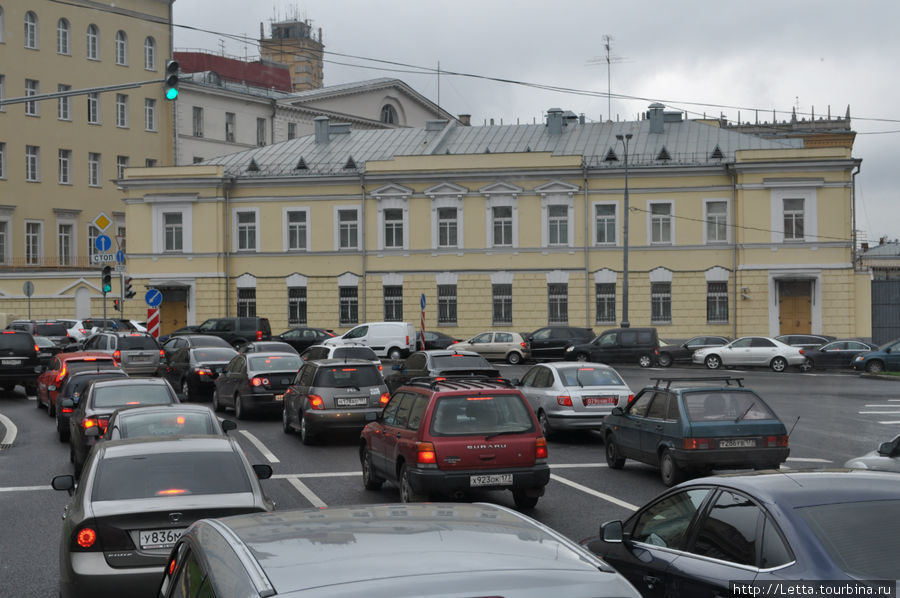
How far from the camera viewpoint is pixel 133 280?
55.8 metres

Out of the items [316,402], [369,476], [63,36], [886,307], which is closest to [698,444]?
[369,476]

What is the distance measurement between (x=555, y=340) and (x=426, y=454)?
34812mm

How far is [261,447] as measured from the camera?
67.2 ft

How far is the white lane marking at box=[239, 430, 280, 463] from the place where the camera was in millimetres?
18842

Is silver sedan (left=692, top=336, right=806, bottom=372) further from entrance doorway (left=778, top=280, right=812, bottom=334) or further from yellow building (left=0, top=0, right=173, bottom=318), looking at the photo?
yellow building (left=0, top=0, right=173, bottom=318)

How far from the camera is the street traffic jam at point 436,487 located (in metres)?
3.72

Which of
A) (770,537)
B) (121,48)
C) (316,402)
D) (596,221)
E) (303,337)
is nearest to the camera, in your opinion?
(770,537)

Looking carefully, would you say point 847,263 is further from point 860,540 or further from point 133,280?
point 860,540

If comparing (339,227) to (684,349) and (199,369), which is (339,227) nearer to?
(684,349)

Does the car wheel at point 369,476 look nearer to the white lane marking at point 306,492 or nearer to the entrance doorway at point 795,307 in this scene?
the white lane marking at point 306,492

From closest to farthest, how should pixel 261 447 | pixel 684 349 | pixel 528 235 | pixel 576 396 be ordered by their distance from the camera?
pixel 261 447 < pixel 576 396 < pixel 684 349 < pixel 528 235

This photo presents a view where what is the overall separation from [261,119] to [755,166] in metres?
45.1

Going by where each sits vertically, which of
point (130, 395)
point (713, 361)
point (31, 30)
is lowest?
point (713, 361)

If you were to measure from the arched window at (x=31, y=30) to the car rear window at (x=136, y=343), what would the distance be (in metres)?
42.1
